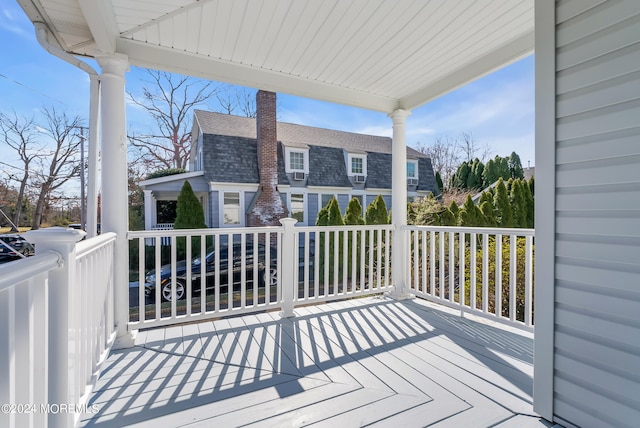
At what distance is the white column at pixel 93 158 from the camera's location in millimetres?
2479

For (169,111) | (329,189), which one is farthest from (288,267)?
(169,111)

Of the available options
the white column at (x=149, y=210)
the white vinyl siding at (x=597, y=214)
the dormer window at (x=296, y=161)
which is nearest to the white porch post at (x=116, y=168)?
the white vinyl siding at (x=597, y=214)

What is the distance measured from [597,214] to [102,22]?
310cm

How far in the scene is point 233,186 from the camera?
894 centimetres

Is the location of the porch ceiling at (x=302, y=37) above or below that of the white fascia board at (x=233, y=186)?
above

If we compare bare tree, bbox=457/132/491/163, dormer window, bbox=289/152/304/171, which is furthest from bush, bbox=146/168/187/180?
bare tree, bbox=457/132/491/163

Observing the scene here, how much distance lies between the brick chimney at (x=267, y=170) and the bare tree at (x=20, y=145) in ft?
22.0

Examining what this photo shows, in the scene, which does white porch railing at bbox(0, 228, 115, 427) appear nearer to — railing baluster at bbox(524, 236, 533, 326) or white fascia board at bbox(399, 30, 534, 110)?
railing baluster at bbox(524, 236, 533, 326)

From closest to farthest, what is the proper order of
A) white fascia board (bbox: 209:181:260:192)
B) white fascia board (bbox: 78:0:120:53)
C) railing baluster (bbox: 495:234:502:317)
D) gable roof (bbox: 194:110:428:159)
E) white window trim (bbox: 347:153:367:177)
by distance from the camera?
white fascia board (bbox: 78:0:120:53)
railing baluster (bbox: 495:234:502:317)
white fascia board (bbox: 209:181:260:192)
gable roof (bbox: 194:110:428:159)
white window trim (bbox: 347:153:367:177)

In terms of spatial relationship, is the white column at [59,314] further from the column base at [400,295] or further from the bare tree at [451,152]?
the bare tree at [451,152]

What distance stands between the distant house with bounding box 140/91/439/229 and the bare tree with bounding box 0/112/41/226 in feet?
20.2

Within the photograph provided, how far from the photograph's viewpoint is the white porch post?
2.37m

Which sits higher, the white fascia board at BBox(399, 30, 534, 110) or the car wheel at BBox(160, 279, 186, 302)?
the white fascia board at BBox(399, 30, 534, 110)

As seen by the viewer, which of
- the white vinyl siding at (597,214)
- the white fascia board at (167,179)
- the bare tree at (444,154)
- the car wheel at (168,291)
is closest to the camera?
the white vinyl siding at (597,214)
